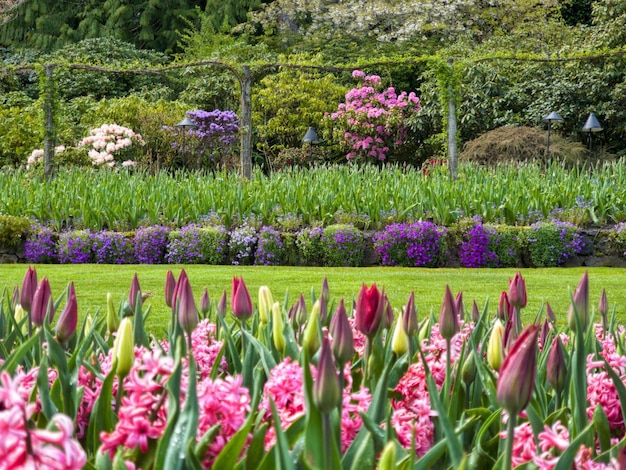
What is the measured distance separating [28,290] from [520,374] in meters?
1.19

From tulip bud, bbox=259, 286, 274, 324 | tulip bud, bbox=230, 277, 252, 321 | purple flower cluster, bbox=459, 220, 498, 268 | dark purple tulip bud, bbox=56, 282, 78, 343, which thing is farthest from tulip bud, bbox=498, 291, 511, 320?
purple flower cluster, bbox=459, 220, 498, 268

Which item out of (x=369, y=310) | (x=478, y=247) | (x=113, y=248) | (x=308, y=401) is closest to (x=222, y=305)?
(x=369, y=310)

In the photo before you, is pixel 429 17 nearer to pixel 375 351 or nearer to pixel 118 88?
pixel 118 88

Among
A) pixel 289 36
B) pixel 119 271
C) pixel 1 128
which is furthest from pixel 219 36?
pixel 119 271

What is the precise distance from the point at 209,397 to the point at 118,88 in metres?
21.9

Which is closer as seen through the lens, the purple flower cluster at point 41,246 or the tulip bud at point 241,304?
the tulip bud at point 241,304

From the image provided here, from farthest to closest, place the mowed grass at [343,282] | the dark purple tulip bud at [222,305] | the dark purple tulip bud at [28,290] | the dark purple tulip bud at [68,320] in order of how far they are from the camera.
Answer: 1. the mowed grass at [343,282]
2. the dark purple tulip bud at [222,305]
3. the dark purple tulip bud at [28,290]
4. the dark purple tulip bud at [68,320]

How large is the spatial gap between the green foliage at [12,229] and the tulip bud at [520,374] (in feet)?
27.7

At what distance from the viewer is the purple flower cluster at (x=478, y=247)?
8219mm

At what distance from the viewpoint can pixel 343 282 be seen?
6.75 m

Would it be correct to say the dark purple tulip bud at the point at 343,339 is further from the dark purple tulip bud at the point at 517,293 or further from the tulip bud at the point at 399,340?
the dark purple tulip bud at the point at 517,293

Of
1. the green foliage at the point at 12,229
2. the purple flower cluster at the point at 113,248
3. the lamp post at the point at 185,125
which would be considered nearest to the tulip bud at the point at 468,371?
the purple flower cluster at the point at 113,248

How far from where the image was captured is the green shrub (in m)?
8.26

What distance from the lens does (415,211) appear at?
8875 millimetres
